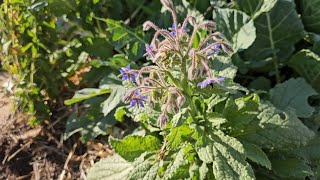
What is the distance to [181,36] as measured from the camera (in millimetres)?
2121

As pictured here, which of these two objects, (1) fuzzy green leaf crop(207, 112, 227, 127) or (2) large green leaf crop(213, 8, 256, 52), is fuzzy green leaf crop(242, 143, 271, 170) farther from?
(2) large green leaf crop(213, 8, 256, 52)

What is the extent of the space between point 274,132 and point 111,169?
2.67ft

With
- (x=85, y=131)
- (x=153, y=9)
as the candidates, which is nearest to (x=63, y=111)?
(x=85, y=131)

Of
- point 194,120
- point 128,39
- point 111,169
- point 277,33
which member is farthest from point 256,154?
point 128,39

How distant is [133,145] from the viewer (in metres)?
2.58

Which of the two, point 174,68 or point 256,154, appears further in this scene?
point 256,154

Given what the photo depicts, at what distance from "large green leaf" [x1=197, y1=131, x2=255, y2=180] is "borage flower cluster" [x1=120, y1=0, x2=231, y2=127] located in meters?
0.25

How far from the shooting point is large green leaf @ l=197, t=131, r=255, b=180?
7.38 feet

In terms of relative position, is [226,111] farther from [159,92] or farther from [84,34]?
[84,34]

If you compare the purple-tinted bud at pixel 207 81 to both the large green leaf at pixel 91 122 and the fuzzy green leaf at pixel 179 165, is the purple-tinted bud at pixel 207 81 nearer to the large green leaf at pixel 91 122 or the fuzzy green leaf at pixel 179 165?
the fuzzy green leaf at pixel 179 165

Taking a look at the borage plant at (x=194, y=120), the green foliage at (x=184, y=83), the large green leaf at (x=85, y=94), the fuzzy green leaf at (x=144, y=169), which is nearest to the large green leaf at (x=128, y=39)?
the green foliage at (x=184, y=83)

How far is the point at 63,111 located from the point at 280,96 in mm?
1257

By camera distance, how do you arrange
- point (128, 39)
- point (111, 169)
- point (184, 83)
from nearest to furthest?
point (184, 83) < point (111, 169) < point (128, 39)

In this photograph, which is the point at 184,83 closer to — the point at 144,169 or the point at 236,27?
the point at 144,169
